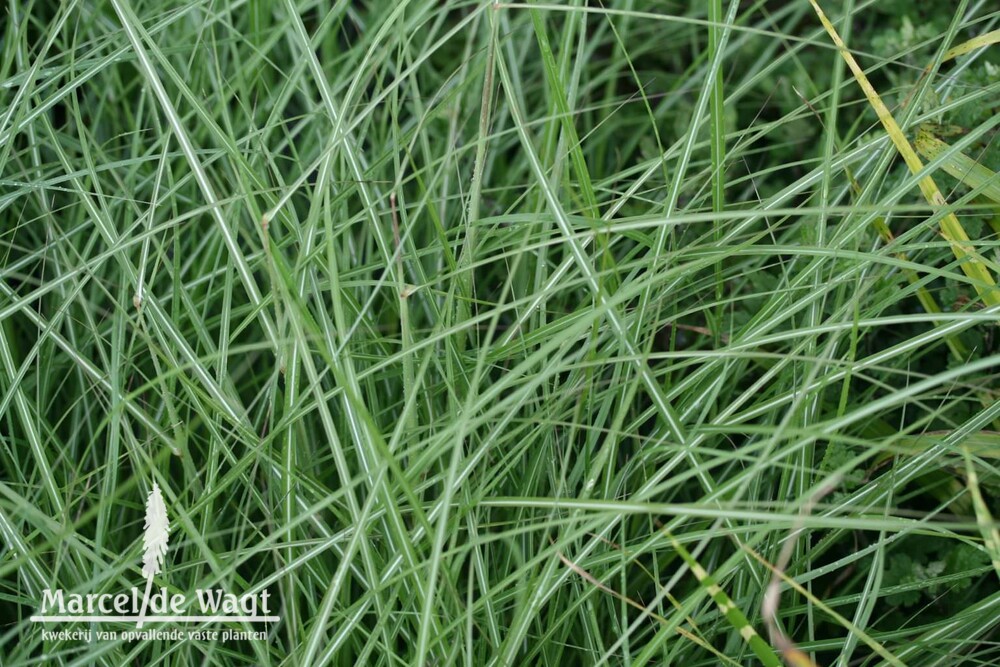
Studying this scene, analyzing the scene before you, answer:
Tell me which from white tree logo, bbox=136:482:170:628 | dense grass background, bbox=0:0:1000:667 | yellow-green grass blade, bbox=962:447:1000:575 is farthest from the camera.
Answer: white tree logo, bbox=136:482:170:628

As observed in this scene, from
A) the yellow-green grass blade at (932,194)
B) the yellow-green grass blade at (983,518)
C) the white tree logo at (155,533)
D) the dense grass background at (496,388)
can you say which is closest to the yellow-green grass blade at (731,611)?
the dense grass background at (496,388)

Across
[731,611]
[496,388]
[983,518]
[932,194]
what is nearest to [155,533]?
[496,388]

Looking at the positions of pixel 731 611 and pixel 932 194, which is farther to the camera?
pixel 932 194

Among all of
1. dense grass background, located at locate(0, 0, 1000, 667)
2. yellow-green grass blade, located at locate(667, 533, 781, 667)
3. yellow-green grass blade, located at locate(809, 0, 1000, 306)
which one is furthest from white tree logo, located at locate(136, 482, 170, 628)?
yellow-green grass blade, located at locate(809, 0, 1000, 306)

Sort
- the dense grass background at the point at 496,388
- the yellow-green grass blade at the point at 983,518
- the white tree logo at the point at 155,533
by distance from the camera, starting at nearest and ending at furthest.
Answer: the yellow-green grass blade at the point at 983,518 < the dense grass background at the point at 496,388 < the white tree logo at the point at 155,533

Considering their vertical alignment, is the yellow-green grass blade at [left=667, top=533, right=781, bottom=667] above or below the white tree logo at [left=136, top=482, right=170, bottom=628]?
below

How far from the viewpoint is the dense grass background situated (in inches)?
34.5

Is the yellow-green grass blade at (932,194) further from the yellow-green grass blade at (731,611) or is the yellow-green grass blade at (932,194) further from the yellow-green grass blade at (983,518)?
the yellow-green grass blade at (731,611)

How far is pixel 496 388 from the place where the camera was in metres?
0.85

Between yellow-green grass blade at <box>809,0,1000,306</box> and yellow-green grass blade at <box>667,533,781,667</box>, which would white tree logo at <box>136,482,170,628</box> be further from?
yellow-green grass blade at <box>809,0,1000,306</box>

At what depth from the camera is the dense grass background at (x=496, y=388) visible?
88 cm

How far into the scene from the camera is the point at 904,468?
1010mm

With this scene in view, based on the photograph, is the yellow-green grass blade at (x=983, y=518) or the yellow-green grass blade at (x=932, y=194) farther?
the yellow-green grass blade at (x=932, y=194)

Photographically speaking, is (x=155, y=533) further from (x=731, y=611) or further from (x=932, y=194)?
(x=932, y=194)
